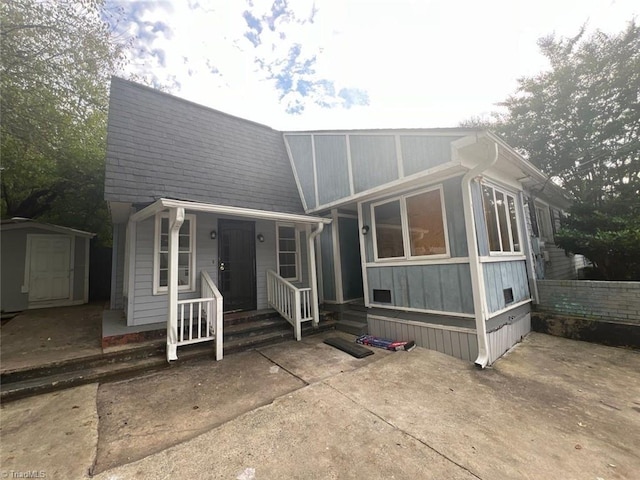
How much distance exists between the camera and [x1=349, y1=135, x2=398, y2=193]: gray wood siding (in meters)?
4.61

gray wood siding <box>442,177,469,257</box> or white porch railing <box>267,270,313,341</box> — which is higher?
gray wood siding <box>442,177,469,257</box>

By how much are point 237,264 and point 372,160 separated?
144 inches

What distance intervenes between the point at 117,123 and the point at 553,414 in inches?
301

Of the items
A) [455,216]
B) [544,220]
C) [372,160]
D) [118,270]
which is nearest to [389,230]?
[455,216]

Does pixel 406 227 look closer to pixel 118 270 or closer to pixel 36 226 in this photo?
pixel 118 270

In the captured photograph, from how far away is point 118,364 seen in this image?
3.57 metres

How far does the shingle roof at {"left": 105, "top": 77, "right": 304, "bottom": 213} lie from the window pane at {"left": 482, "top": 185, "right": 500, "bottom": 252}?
398cm

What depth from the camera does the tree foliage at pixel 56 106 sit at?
650 cm

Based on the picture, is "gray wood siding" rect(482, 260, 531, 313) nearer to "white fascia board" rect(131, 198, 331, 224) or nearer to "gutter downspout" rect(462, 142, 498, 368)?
"gutter downspout" rect(462, 142, 498, 368)

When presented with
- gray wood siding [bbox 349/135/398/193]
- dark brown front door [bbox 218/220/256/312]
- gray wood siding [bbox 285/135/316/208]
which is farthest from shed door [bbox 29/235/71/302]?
gray wood siding [bbox 349/135/398/193]

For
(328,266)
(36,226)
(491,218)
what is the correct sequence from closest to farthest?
(491,218) < (328,266) < (36,226)

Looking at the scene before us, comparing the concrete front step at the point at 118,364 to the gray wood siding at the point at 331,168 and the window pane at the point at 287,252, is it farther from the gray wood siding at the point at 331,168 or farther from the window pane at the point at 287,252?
the gray wood siding at the point at 331,168

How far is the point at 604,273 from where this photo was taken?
6.25 metres

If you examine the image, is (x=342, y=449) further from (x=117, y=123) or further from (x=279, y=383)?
(x=117, y=123)
